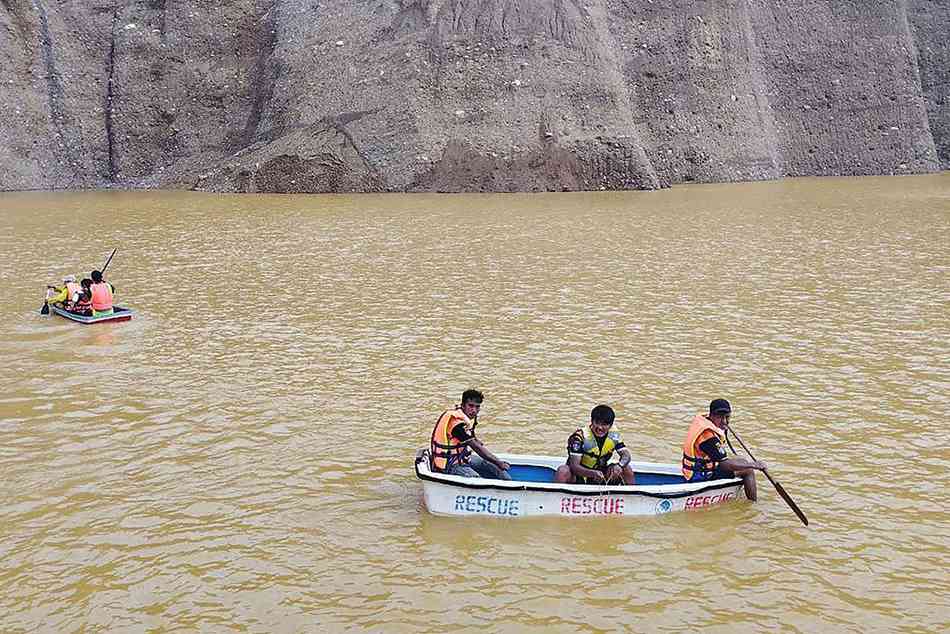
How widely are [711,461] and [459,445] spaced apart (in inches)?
103

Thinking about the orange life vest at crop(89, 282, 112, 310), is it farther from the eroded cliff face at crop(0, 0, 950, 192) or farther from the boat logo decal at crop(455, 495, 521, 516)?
the eroded cliff face at crop(0, 0, 950, 192)

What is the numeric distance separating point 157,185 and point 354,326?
110 ft

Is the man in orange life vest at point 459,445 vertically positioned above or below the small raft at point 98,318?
below

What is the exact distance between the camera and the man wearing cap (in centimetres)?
1773

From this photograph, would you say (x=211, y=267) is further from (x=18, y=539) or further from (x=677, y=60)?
(x=677, y=60)

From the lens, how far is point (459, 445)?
970 cm

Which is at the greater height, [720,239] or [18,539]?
[720,239]

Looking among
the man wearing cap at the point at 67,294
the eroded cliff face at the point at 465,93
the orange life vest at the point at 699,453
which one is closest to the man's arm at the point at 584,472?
the orange life vest at the point at 699,453

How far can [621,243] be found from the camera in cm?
2612

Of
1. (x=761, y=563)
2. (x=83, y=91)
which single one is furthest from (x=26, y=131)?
(x=761, y=563)

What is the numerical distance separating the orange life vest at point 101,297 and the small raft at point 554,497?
34.2 ft

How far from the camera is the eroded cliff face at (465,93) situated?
1640 inches

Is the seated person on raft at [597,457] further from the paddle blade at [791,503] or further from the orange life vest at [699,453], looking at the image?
the paddle blade at [791,503]

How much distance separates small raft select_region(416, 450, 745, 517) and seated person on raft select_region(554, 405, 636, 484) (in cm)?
19
